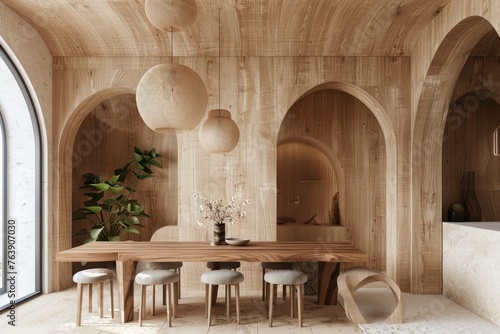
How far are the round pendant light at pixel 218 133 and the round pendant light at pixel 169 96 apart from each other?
4.13 ft

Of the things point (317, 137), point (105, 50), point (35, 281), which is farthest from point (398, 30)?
point (35, 281)

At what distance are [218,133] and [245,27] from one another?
5.04 ft

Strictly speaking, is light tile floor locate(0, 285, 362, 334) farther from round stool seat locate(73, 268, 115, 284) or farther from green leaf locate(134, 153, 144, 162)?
green leaf locate(134, 153, 144, 162)

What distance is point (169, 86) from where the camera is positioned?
246 cm

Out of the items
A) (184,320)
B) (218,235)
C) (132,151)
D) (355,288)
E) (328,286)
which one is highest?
(132,151)

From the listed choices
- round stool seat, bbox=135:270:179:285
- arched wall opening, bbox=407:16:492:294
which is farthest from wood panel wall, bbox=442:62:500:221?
round stool seat, bbox=135:270:179:285

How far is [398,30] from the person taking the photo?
15.7ft

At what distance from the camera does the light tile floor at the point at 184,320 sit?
3871mm

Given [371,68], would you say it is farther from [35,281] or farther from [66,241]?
[35,281]

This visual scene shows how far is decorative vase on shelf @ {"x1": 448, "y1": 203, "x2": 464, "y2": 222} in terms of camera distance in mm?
5793

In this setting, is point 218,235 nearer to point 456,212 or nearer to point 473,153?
point 456,212

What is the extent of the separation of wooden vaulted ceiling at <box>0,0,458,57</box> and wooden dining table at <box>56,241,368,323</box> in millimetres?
2395

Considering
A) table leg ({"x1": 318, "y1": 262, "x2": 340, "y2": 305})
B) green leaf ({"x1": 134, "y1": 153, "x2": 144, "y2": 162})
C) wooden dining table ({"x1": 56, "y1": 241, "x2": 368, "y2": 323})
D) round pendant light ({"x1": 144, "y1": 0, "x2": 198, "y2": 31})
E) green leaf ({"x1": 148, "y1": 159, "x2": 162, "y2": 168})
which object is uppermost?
round pendant light ({"x1": 144, "y1": 0, "x2": 198, "y2": 31})

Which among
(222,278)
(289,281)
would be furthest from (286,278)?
(222,278)
